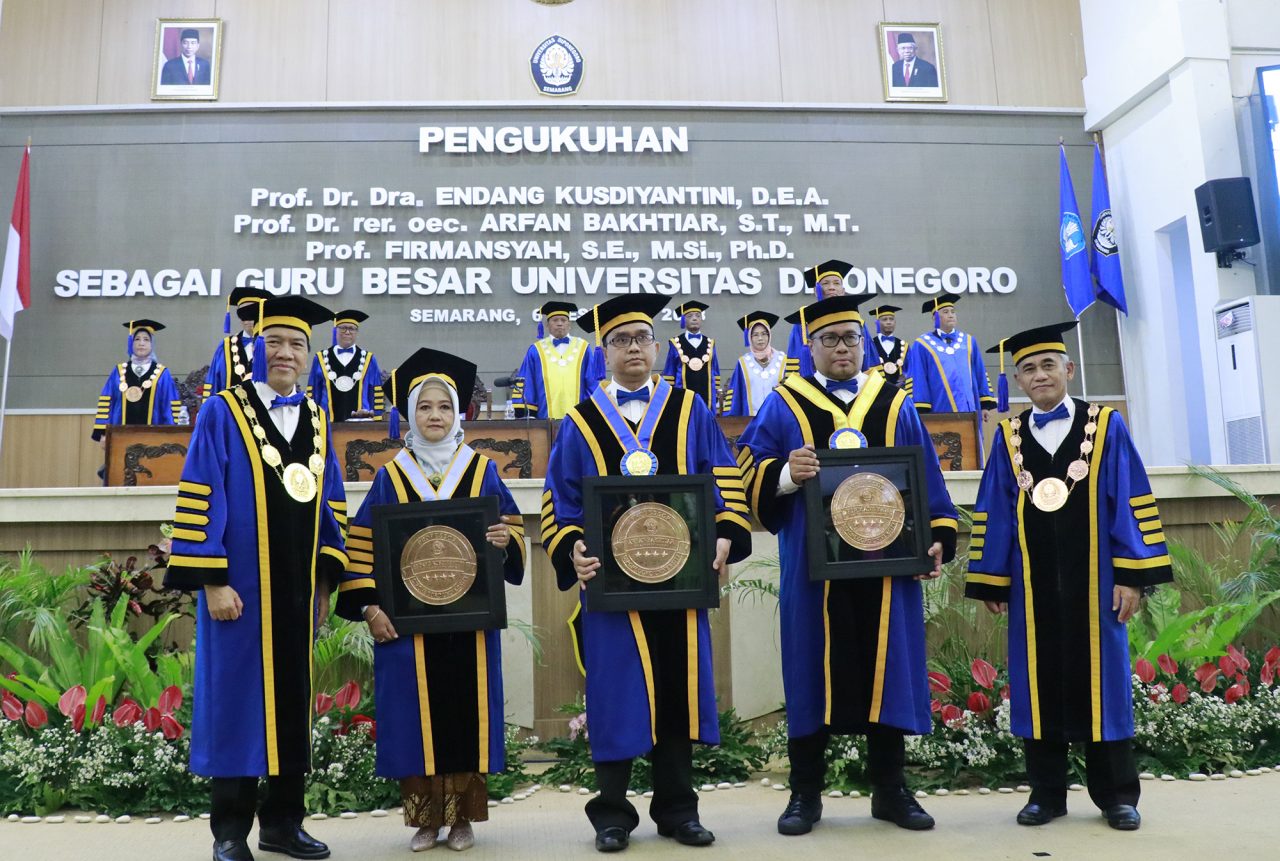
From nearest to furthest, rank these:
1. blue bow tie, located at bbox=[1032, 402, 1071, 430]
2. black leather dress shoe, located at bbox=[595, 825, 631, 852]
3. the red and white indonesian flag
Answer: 1. black leather dress shoe, located at bbox=[595, 825, 631, 852]
2. blue bow tie, located at bbox=[1032, 402, 1071, 430]
3. the red and white indonesian flag

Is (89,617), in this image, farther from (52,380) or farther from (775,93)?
(775,93)

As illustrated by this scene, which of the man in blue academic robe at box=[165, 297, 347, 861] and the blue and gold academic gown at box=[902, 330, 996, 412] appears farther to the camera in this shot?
the blue and gold academic gown at box=[902, 330, 996, 412]

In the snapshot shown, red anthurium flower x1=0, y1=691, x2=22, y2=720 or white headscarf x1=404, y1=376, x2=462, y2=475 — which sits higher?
white headscarf x1=404, y1=376, x2=462, y2=475

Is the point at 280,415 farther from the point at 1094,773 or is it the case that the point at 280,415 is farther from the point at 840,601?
the point at 1094,773

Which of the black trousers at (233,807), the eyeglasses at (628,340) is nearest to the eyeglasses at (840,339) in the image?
the eyeglasses at (628,340)

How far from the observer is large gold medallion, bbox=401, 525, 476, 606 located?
11.5 feet

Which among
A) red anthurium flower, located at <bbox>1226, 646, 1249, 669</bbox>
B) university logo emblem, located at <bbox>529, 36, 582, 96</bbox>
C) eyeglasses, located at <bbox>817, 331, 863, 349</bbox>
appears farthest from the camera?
university logo emblem, located at <bbox>529, 36, 582, 96</bbox>

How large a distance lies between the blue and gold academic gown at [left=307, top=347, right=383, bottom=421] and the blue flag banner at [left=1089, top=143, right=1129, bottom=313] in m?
8.07

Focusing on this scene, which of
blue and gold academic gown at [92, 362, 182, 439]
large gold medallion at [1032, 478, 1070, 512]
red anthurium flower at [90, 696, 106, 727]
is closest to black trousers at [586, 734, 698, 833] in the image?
large gold medallion at [1032, 478, 1070, 512]

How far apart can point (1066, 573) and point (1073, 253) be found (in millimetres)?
9738

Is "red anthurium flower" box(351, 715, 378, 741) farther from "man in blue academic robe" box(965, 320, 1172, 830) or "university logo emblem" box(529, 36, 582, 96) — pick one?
"university logo emblem" box(529, 36, 582, 96)

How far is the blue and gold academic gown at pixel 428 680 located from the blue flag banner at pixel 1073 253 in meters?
10.5

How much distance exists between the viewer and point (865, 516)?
3.56 m

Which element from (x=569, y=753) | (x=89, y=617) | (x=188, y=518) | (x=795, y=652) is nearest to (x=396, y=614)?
(x=188, y=518)
